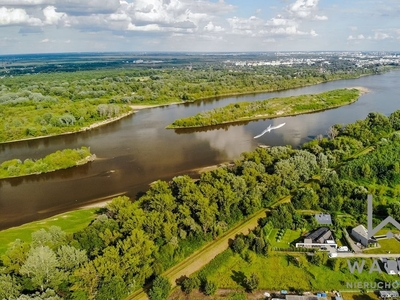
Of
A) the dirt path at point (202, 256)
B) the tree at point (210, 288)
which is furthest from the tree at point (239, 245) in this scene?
the tree at point (210, 288)

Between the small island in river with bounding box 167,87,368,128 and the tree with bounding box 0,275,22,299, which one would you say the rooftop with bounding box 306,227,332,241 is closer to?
the tree with bounding box 0,275,22,299

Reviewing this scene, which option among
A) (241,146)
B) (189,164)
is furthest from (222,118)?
(189,164)

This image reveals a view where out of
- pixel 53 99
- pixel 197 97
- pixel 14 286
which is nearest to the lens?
pixel 14 286

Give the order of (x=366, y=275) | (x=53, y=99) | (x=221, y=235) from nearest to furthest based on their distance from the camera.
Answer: (x=366, y=275)
(x=221, y=235)
(x=53, y=99)

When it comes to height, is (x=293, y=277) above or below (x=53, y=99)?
below

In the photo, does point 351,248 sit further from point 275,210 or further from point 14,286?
point 14,286
